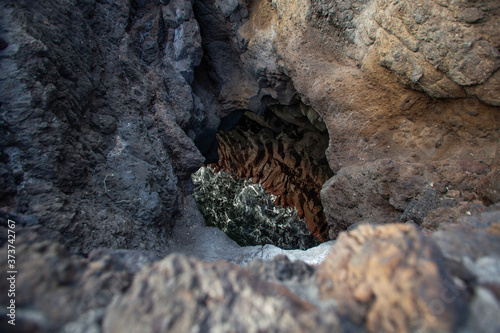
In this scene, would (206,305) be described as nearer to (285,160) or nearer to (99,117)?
(99,117)

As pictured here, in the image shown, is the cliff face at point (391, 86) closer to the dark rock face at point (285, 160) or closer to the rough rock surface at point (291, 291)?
the rough rock surface at point (291, 291)

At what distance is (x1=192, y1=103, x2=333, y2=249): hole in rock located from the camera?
5258mm

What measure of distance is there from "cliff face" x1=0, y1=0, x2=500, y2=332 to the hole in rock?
146cm

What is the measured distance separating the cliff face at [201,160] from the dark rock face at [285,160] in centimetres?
150

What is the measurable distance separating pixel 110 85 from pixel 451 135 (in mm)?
3317

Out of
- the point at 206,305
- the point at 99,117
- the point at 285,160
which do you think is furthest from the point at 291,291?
the point at 285,160

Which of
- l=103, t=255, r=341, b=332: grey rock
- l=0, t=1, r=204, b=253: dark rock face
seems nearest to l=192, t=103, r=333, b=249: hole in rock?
l=0, t=1, r=204, b=253: dark rock face

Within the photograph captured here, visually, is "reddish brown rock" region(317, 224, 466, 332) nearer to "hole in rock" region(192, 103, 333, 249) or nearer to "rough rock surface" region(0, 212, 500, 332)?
"rough rock surface" region(0, 212, 500, 332)

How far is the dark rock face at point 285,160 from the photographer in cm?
557

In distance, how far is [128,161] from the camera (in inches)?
106

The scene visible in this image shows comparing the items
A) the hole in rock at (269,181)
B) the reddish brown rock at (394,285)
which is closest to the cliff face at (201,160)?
the reddish brown rock at (394,285)

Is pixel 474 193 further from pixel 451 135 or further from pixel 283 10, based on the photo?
pixel 283 10

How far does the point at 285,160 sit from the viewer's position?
6031 millimetres

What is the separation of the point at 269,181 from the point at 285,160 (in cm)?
56
